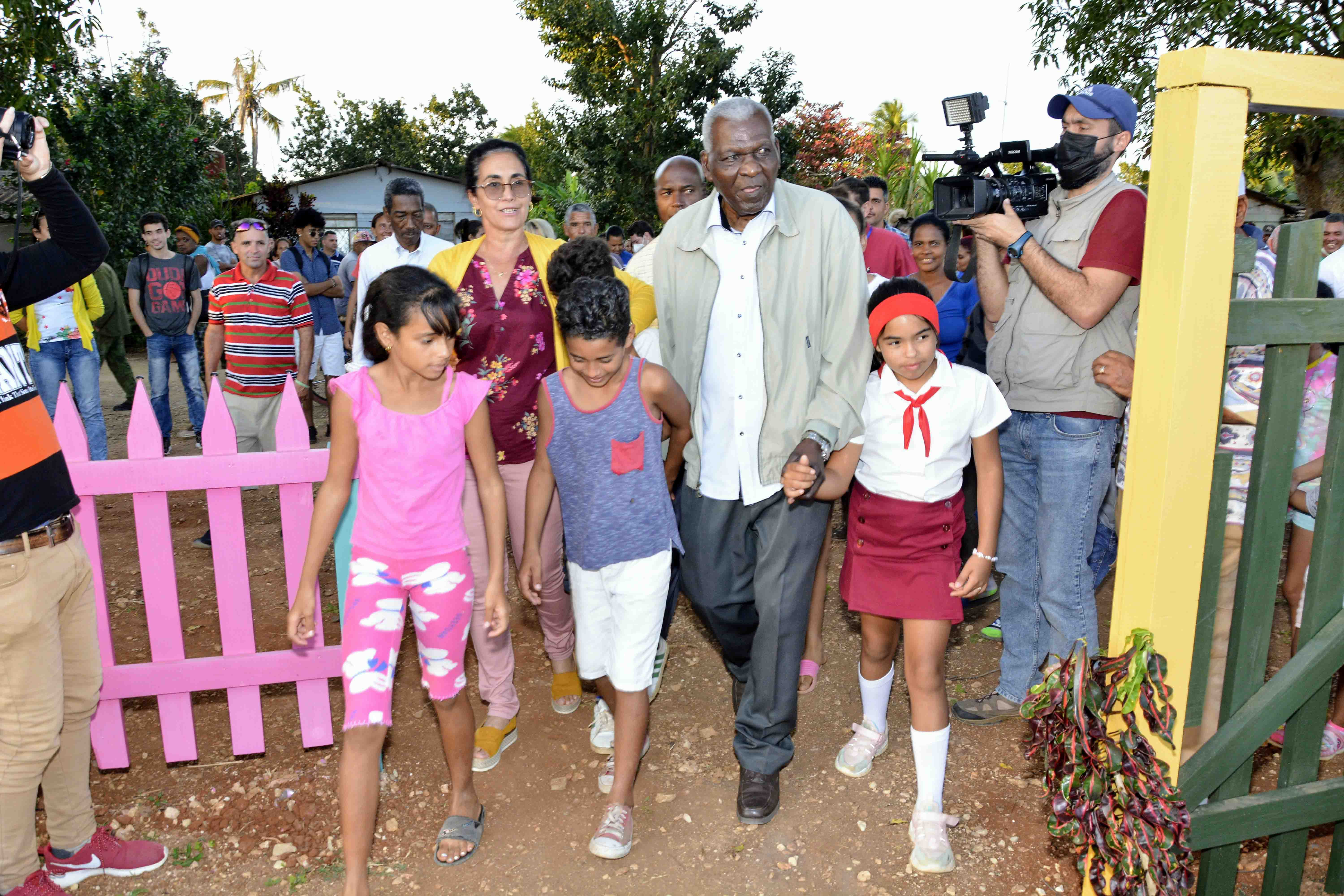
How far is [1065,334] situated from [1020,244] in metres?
0.36

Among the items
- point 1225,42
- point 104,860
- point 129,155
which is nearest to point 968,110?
point 104,860

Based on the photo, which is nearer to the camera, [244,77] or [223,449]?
[223,449]

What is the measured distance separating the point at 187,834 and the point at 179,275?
23.1 feet

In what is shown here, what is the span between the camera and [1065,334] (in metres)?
3.29

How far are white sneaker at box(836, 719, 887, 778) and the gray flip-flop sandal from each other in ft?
4.48

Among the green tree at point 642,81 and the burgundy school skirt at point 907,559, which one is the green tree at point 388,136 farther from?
the burgundy school skirt at point 907,559

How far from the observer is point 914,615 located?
3037 mm

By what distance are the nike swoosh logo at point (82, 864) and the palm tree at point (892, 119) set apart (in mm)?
34793

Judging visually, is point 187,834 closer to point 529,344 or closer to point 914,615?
point 529,344

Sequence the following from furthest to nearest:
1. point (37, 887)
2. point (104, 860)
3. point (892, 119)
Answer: point (892, 119)
point (104, 860)
point (37, 887)

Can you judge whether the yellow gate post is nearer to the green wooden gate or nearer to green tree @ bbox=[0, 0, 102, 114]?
the green wooden gate

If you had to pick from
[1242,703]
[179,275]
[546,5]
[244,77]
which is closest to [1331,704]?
[1242,703]

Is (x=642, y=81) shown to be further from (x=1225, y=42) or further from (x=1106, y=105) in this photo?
(x=1106, y=105)

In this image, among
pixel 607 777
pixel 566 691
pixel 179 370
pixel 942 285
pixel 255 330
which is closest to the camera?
pixel 607 777
